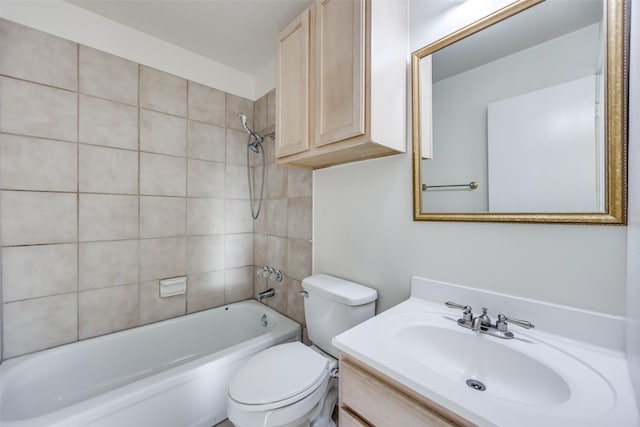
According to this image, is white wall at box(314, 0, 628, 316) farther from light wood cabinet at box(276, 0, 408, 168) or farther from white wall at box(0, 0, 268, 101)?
white wall at box(0, 0, 268, 101)

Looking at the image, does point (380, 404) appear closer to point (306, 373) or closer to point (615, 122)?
point (306, 373)

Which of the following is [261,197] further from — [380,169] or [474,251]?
[474,251]

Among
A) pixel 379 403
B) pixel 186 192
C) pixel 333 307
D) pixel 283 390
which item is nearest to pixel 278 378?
pixel 283 390

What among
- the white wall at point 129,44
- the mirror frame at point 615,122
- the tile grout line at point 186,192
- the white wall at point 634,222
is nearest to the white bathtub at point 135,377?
the tile grout line at point 186,192

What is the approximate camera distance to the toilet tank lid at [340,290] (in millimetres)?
1201

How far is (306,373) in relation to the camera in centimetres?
108

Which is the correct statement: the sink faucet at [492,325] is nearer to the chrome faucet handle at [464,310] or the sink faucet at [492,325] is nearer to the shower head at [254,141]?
the chrome faucet handle at [464,310]

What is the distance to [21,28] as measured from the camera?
1.35m

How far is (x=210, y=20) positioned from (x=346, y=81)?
3.84ft

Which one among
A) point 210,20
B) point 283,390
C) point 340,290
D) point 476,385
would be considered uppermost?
point 210,20

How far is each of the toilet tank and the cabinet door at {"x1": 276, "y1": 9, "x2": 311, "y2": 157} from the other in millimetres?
736

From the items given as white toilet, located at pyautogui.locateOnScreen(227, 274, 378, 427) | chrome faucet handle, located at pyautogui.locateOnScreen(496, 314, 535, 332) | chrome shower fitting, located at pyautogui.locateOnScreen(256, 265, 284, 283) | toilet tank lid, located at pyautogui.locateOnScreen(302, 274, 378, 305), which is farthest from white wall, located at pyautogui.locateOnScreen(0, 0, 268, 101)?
chrome faucet handle, located at pyautogui.locateOnScreen(496, 314, 535, 332)

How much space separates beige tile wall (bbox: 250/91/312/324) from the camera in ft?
5.72

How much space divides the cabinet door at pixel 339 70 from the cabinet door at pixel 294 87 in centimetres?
9
